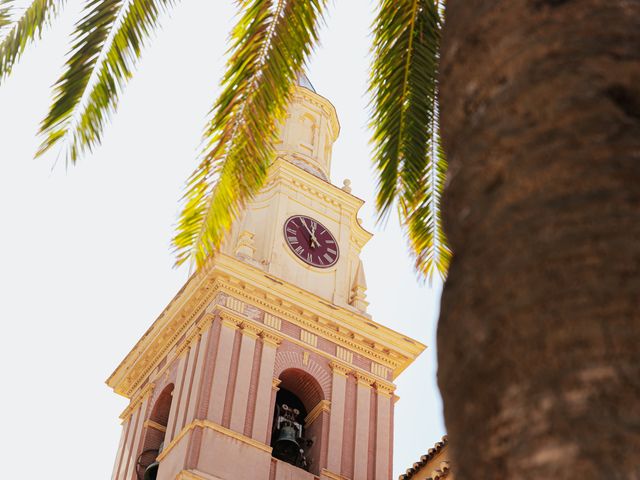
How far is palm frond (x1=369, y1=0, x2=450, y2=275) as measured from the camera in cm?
841

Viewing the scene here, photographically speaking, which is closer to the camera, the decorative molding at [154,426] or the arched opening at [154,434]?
the arched opening at [154,434]

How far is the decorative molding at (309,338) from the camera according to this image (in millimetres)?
24266

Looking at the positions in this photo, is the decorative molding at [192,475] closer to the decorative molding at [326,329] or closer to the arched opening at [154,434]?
the arched opening at [154,434]

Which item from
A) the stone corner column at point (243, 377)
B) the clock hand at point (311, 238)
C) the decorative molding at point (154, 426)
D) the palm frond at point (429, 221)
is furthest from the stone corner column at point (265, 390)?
the palm frond at point (429, 221)

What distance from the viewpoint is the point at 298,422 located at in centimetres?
2381

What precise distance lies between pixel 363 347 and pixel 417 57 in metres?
17.0

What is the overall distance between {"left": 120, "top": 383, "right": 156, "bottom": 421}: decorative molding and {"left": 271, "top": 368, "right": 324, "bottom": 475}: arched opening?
Answer: 335 centimetres

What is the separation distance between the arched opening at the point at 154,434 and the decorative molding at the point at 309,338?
10.5 ft

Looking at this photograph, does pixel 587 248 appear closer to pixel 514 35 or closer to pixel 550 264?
pixel 550 264

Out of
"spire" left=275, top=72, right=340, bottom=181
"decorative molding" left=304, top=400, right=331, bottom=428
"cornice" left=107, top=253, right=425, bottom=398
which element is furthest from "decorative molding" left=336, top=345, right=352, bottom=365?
"spire" left=275, top=72, right=340, bottom=181

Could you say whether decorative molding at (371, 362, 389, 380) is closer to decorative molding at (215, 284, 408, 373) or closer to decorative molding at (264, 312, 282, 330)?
decorative molding at (215, 284, 408, 373)

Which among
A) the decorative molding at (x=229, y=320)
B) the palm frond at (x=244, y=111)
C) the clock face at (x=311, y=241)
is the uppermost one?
the clock face at (x=311, y=241)

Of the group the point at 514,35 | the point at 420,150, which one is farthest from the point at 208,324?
the point at 514,35

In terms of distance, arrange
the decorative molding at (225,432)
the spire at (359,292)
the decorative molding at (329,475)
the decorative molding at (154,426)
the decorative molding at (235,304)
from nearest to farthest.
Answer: the decorative molding at (225,432)
the decorative molding at (329,475)
the decorative molding at (235,304)
the decorative molding at (154,426)
the spire at (359,292)
